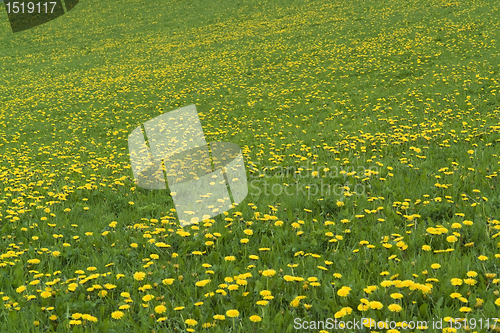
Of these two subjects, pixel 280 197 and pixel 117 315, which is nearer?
pixel 117 315

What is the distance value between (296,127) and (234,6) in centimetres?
3202

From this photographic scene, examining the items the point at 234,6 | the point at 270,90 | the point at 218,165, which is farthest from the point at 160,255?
the point at 234,6

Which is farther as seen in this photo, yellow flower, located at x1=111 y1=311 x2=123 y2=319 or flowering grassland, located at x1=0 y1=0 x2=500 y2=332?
flowering grassland, located at x1=0 y1=0 x2=500 y2=332

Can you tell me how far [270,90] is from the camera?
14961 millimetres

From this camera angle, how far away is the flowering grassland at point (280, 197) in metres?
3.02

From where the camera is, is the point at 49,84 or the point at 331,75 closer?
the point at 331,75

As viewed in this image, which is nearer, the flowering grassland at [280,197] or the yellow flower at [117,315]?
the yellow flower at [117,315]

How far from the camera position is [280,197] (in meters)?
5.64

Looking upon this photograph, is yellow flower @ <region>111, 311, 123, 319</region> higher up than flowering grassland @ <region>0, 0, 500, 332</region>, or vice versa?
yellow flower @ <region>111, 311, 123, 319</region>

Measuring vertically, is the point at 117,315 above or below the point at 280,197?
above

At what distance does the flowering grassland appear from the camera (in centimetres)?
302

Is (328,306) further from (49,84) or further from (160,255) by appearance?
(49,84)

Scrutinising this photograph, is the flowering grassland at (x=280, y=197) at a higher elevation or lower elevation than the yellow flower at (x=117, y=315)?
lower

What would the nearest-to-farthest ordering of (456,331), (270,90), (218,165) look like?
(456,331), (218,165), (270,90)
